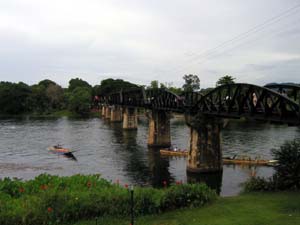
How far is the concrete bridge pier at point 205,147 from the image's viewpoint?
165 ft

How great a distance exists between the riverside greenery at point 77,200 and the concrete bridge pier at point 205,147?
26735 millimetres

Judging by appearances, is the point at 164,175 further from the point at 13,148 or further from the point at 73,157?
the point at 13,148

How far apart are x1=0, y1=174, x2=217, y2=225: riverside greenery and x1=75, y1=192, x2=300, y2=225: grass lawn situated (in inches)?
28.0

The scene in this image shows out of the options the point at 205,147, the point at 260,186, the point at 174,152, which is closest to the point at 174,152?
the point at 174,152

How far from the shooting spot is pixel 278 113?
3600 cm

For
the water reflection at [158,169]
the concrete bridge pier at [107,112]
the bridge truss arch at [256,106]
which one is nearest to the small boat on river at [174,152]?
the water reflection at [158,169]

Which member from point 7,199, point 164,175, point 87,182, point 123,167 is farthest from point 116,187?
point 123,167

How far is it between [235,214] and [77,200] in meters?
8.64

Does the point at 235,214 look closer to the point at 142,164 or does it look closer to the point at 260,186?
the point at 260,186

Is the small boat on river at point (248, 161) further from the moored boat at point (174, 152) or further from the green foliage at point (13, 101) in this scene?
the green foliage at point (13, 101)

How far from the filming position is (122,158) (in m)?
64.5

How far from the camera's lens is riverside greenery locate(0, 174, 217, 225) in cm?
1859

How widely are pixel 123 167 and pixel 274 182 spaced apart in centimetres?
3154

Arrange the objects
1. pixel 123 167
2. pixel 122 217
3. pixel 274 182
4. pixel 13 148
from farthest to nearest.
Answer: pixel 13 148 → pixel 123 167 → pixel 274 182 → pixel 122 217
